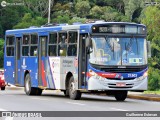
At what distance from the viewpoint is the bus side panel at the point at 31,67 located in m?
33.1

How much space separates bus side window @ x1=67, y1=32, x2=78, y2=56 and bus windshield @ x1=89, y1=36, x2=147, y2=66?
4.41 ft

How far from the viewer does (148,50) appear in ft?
92.8

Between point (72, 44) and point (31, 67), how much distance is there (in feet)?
16.3

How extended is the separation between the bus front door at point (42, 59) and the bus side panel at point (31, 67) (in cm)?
38

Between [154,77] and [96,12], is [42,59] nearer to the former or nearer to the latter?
[154,77]

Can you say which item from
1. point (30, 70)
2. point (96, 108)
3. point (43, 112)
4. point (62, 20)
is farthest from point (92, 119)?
point (62, 20)

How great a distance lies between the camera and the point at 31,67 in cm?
3366

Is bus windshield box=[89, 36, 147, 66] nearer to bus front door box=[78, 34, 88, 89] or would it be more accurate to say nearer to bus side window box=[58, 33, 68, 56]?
bus front door box=[78, 34, 88, 89]

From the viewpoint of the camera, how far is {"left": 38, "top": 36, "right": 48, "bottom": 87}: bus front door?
3219cm

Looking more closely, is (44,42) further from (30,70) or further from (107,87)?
(107,87)

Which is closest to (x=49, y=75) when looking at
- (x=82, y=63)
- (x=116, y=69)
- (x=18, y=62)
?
(x=82, y=63)

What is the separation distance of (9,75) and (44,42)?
4.91 metres

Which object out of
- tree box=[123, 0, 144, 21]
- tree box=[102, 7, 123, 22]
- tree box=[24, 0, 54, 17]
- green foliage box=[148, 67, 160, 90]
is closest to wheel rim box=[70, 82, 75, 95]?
green foliage box=[148, 67, 160, 90]

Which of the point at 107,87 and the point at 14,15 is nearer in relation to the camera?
the point at 107,87
